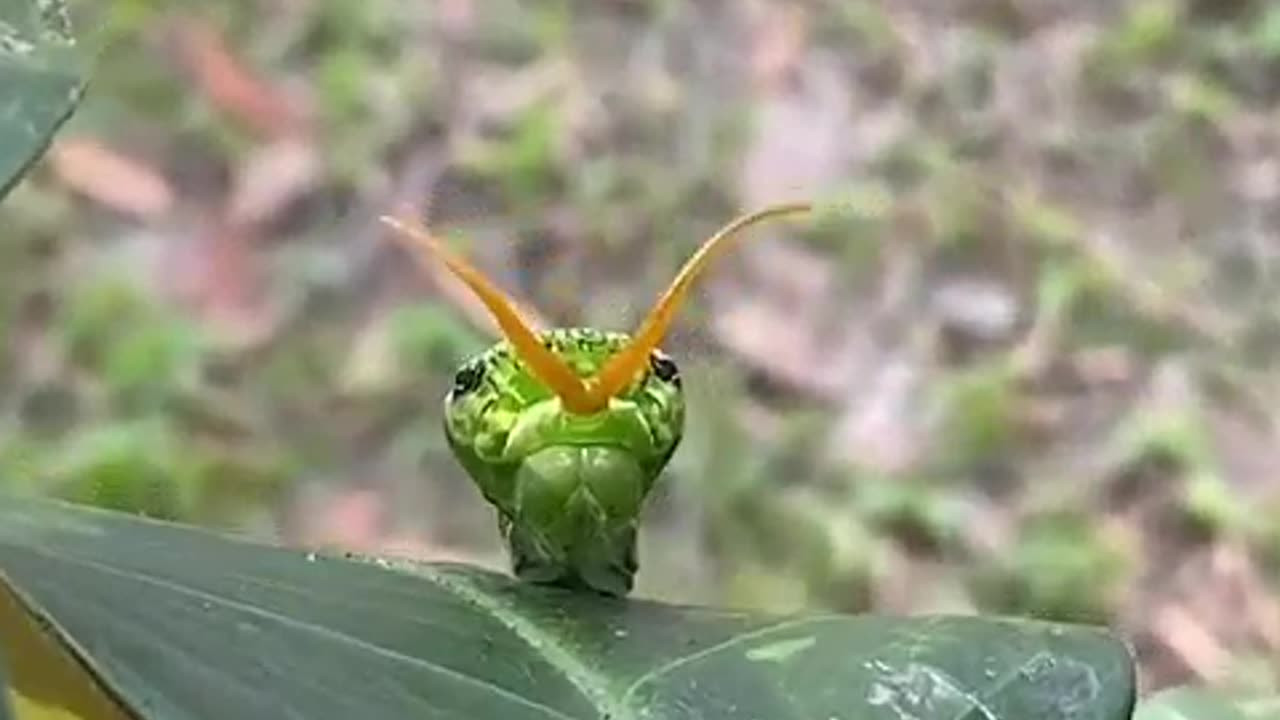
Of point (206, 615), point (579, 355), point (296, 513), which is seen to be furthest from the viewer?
point (296, 513)

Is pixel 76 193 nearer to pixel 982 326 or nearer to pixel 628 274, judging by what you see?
pixel 628 274

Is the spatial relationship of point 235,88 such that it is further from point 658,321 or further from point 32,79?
point 32,79

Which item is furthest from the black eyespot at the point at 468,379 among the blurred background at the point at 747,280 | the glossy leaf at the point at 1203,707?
the blurred background at the point at 747,280

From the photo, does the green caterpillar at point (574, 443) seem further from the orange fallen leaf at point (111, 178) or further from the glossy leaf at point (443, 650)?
the orange fallen leaf at point (111, 178)

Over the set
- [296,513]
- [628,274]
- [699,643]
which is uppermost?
[699,643]

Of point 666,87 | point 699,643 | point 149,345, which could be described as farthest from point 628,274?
point 699,643

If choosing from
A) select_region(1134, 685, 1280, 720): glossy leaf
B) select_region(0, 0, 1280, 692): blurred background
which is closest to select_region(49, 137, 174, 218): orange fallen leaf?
select_region(0, 0, 1280, 692): blurred background

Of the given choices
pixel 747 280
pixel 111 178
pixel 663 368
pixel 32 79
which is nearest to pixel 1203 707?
pixel 663 368
